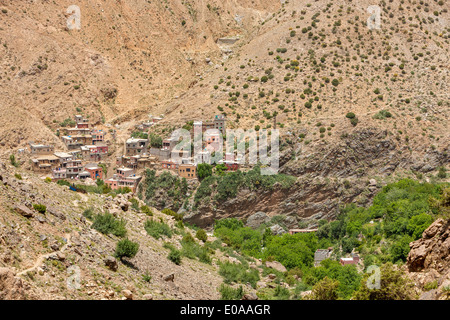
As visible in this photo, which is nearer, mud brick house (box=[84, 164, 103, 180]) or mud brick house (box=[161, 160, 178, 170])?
mud brick house (box=[84, 164, 103, 180])

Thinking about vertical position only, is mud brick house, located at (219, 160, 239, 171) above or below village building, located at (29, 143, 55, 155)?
below

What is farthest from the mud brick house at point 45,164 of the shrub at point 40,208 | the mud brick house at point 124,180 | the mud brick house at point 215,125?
the shrub at point 40,208

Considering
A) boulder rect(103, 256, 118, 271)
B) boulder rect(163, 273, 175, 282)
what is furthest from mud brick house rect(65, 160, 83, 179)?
boulder rect(103, 256, 118, 271)

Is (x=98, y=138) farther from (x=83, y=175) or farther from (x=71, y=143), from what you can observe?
(x=83, y=175)

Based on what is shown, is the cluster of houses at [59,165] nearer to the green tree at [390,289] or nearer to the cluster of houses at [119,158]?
the cluster of houses at [119,158]

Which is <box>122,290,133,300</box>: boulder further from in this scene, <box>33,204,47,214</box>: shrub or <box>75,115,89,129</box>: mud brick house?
<box>75,115,89,129</box>: mud brick house

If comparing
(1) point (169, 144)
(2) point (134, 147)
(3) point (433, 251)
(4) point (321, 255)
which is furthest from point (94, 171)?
(3) point (433, 251)
